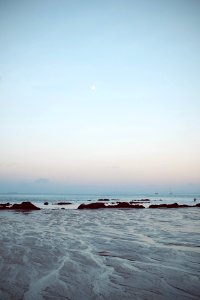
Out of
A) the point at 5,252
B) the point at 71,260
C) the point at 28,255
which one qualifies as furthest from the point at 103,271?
the point at 5,252

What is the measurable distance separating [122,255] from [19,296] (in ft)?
16.3

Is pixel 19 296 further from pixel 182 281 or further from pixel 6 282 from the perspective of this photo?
pixel 182 281

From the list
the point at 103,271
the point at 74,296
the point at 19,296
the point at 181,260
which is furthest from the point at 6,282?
the point at 181,260

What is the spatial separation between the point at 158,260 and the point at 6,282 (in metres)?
5.32

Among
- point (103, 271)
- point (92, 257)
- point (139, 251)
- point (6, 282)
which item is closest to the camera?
point (6, 282)

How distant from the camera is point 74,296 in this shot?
5719mm

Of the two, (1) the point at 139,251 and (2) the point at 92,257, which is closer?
(2) the point at 92,257

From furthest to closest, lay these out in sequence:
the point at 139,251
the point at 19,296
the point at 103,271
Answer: the point at 139,251
the point at 103,271
the point at 19,296

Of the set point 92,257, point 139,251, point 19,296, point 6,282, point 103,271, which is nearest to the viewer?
point 19,296

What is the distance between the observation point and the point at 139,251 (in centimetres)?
1029

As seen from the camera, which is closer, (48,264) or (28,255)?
(48,264)

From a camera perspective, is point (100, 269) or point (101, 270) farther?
point (100, 269)

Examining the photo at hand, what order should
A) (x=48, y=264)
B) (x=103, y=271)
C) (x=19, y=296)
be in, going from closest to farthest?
(x=19, y=296), (x=103, y=271), (x=48, y=264)

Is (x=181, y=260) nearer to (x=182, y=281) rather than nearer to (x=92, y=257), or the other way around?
(x=182, y=281)
